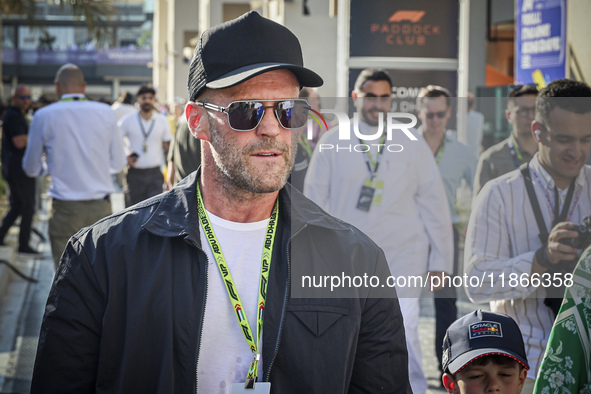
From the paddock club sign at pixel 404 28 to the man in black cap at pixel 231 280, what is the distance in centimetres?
553

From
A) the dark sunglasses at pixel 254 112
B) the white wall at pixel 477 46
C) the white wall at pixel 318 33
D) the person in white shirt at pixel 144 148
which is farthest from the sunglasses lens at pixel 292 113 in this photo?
the white wall at pixel 477 46

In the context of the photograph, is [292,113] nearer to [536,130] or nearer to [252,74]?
[252,74]

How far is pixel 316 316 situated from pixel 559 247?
1.40 m

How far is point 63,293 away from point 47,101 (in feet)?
57.2

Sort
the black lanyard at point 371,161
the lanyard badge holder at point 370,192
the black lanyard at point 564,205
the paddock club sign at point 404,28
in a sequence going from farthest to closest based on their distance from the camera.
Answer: the paddock club sign at point 404,28 → the lanyard badge holder at point 370,192 → the black lanyard at point 564,205 → the black lanyard at point 371,161

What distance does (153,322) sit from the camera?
2416mm

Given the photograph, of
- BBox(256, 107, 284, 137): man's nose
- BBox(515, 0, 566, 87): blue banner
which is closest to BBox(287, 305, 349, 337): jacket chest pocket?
BBox(256, 107, 284, 137): man's nose

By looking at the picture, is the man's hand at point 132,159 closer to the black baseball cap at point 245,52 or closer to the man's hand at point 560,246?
the man's hand at point 560,246

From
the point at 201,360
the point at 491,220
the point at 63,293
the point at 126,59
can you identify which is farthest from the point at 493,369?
the point at 126,59

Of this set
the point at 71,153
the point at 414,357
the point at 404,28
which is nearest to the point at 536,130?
the point at 414,357

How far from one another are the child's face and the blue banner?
372cm

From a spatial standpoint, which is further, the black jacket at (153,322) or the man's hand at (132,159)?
the man's hand at (132,159)

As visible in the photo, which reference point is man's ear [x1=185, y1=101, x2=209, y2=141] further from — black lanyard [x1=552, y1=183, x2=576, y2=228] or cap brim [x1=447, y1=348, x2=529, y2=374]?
black lanyard [x1=552, y1=183, x2=576, y2=228]

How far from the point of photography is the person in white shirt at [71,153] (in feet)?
25.3
